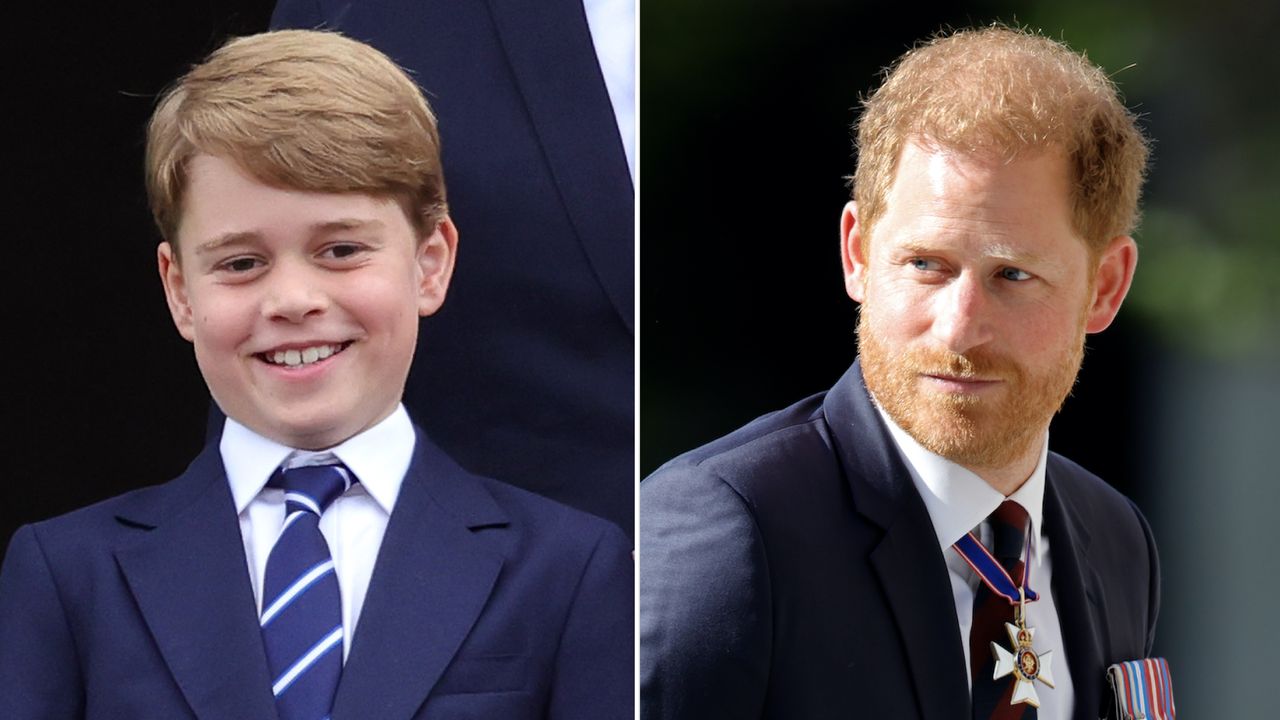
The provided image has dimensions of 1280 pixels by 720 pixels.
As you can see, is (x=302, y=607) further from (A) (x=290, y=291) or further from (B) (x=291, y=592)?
(A) (x=290, y=291)

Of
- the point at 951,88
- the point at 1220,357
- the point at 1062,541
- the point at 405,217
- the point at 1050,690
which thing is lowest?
the point at 1050,690

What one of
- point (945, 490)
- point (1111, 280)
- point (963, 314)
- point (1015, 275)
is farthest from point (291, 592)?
point (1111, 280)

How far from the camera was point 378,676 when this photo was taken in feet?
10.1

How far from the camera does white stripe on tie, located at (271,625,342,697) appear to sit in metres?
3.06

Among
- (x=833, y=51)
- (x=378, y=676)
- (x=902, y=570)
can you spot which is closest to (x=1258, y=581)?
(x=902, y=570)

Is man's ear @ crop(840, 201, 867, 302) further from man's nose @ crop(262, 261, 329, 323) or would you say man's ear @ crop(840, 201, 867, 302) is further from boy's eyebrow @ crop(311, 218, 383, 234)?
man's nose @ crop(262, 261, 329, 323)

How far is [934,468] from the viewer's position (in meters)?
3.30

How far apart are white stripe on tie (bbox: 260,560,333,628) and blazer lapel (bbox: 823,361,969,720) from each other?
3.34 feet

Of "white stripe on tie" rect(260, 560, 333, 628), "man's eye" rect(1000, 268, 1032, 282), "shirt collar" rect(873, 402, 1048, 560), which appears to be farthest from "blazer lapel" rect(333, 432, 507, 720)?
"man's eye" rect(1000, 268, 1032, 282)

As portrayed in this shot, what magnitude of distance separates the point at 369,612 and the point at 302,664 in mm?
150

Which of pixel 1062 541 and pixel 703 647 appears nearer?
pixel 703 647

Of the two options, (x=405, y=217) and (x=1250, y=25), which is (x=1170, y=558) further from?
(x=405, y=217)

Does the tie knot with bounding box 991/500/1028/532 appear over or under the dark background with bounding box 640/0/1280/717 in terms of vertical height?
under

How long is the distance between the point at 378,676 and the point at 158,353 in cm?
72
